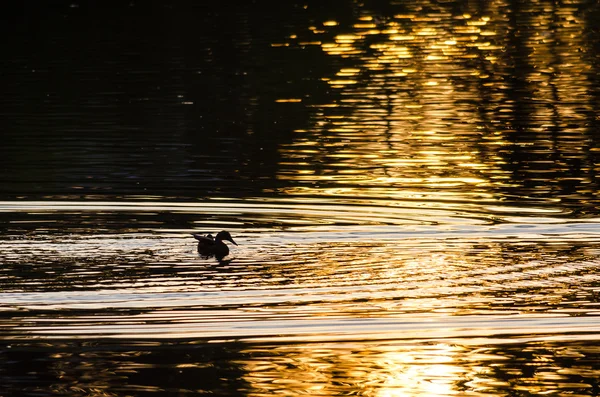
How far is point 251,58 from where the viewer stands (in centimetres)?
5144

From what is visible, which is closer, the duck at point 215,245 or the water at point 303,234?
the water at point 303,234

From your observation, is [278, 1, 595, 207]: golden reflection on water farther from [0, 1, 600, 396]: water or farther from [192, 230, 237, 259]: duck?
[192, 230, 237, 259]: duck

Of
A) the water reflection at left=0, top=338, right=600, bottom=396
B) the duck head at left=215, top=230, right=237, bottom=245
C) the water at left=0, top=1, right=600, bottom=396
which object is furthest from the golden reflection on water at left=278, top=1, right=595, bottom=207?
the water reflection at left=0, top=338, right=600, bottom=396

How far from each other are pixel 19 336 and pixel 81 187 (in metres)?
9.28

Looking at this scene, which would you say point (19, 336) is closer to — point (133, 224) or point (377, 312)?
point (377, 312)

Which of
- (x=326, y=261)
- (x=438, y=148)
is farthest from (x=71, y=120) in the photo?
(x=326, y=261)

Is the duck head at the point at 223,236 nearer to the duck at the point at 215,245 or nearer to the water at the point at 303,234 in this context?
the duck at the point at 215,245

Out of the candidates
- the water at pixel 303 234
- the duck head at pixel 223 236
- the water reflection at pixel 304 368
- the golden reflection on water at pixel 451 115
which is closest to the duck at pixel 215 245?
the duck head at pixel 223 236

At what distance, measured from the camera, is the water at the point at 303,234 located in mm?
14773

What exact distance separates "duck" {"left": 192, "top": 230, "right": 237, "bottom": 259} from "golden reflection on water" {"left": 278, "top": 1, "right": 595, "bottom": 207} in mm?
5066

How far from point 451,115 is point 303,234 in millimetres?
15961

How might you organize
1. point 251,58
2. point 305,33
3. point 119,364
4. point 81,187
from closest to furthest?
1. point 119,364
2. point 81,187
3. point 251,58
4. point 305,33

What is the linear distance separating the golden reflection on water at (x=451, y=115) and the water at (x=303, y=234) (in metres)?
0.12

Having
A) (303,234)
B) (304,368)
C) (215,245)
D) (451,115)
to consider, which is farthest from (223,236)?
(451,115)
